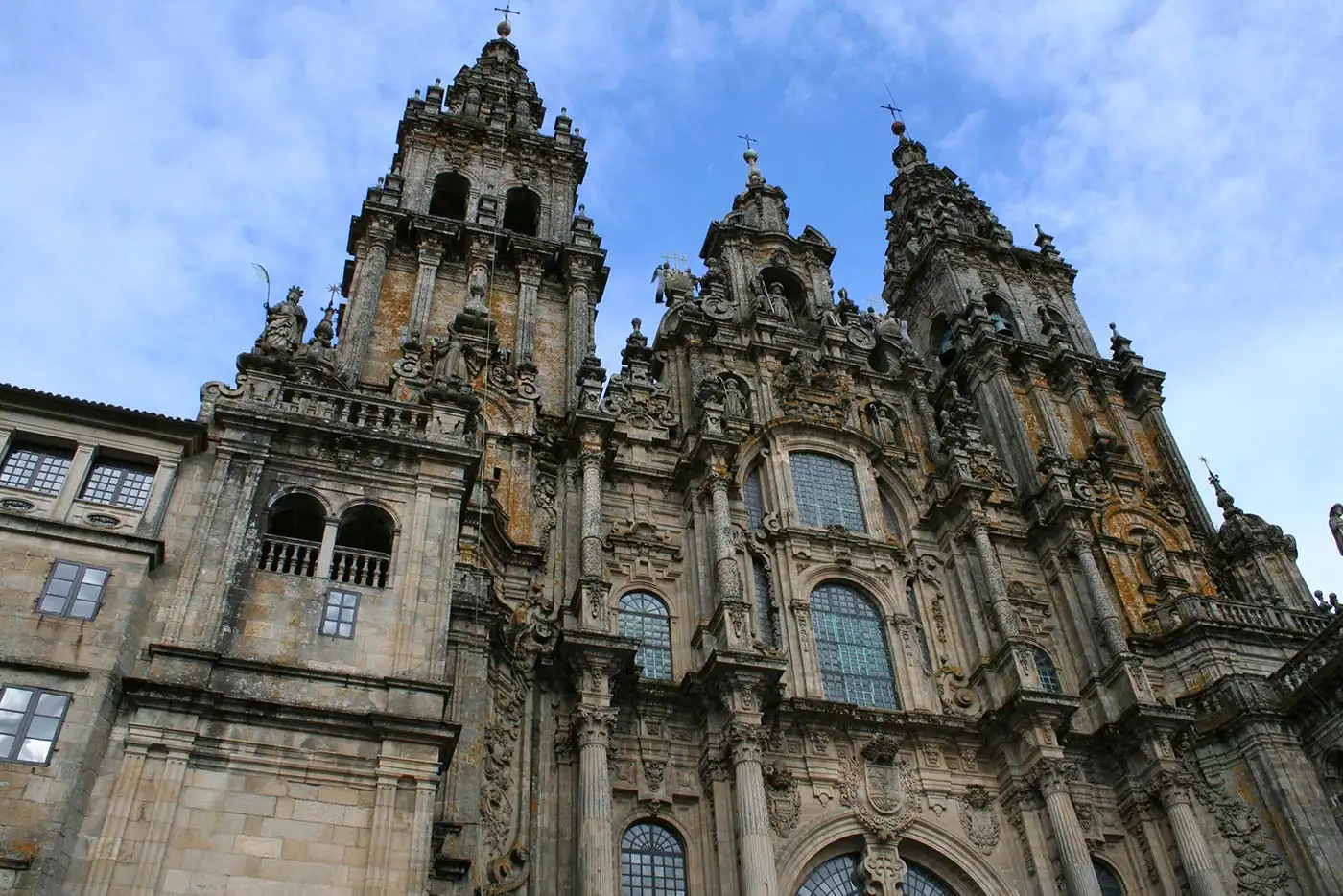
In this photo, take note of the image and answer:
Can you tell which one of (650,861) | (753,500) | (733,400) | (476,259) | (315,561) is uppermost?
(476,259)

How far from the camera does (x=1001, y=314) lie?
36188 mm

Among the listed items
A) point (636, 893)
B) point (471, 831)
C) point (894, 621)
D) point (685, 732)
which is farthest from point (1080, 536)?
point (471, 831)

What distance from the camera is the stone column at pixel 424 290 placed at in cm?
2552

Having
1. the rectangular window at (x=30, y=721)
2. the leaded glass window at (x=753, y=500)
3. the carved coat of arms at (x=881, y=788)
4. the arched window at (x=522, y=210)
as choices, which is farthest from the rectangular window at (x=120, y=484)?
the arched window at (x=522, y=210)

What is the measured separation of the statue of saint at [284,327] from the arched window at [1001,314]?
21.5 m

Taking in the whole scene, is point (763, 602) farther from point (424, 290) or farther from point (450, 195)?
point (450, 195)

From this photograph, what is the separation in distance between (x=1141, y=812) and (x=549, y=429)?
14036mm

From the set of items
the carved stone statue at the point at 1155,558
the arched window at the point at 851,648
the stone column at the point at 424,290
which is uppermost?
the stone column at the point at 424,290

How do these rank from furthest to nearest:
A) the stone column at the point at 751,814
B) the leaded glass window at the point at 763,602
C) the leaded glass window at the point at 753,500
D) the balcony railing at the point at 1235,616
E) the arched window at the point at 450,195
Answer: the arched window at the point at 450,195 < the balcony railing at the point at 1235,616 < the leaded glass window at the point at 753,500 < the leaded glass window at the point at 763,602 < the stone column at the point at 751,814

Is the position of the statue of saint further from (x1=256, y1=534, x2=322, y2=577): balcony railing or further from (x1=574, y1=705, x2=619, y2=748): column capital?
(x1=574, y1=705, x2=619, y2=748): column capital

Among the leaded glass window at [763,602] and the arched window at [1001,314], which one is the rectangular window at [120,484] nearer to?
the leaded glass window at [763,602]

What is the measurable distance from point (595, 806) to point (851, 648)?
7.68 metres

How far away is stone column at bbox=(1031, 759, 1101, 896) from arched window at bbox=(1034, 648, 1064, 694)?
317 centimetres

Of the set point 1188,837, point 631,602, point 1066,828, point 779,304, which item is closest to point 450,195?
point 779,304
